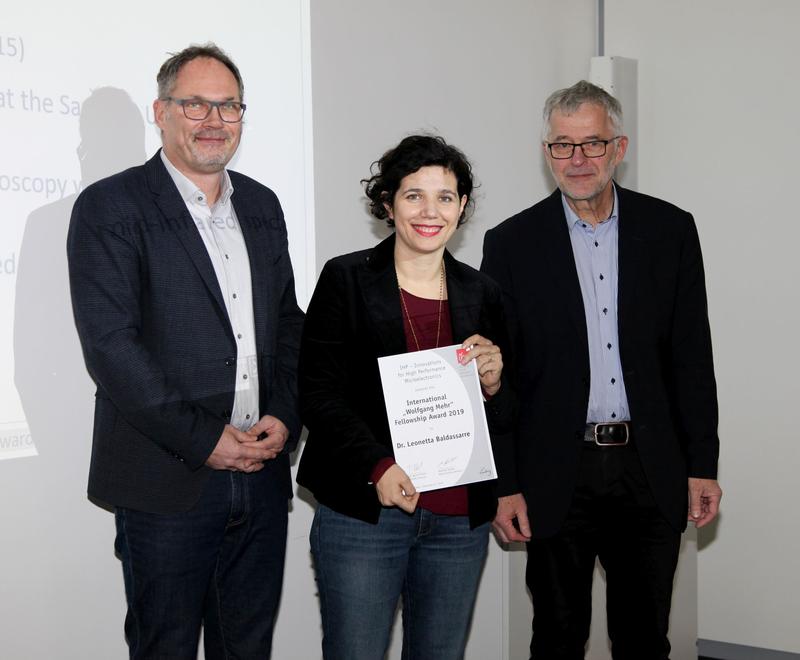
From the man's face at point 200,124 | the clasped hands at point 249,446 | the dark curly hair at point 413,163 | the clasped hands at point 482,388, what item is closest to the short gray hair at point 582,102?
the dark curly hair at point 413,163

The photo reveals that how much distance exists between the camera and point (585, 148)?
258 centimetres

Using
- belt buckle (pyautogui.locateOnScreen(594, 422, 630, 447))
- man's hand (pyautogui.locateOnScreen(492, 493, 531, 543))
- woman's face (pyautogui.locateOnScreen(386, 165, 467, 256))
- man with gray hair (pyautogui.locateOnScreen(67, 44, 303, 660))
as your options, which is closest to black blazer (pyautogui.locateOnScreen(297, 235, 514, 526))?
woman's face (pyautogui.locateOnScreen(386, 165, 467, 256))

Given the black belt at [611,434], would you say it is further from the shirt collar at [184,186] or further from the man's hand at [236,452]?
the shirt collar at [184,186]

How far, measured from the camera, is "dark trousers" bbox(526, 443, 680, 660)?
252 centimetres

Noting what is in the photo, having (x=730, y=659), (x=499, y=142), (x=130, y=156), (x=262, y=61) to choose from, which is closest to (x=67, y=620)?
(x=130, y=156)

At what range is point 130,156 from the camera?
2695 mm

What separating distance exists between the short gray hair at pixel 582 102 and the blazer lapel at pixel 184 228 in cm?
105

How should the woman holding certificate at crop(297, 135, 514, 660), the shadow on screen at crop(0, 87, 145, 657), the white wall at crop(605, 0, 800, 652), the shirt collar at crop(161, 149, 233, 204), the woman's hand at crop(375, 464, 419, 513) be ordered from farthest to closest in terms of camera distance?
1. the white wall at crop(605, 0, 800, 652)
2. the shadow on screen at crop(0, 87, 145, 657)
3. the shirt collar at crop(161, 149, 233, 204)
4. the woman holding certificate at crop(297, 135, 514, 660)
5. the woman's hand at crop(375, 464, 419, 513)

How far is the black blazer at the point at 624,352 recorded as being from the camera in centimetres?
252

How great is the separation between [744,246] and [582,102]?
72.9 inches

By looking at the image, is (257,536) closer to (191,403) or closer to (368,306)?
(191,403)

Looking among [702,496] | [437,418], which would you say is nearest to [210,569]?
[437,418]

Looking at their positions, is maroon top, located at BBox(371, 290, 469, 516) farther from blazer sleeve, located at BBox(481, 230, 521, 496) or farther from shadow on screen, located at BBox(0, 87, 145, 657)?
shadow on screen, located at BBox(0, 87, 145, 657)

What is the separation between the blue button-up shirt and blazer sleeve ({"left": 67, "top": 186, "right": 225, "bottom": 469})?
3.35 ft
